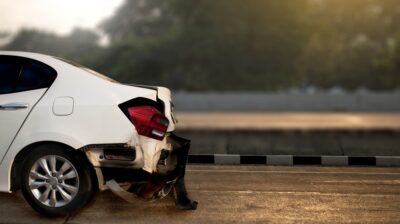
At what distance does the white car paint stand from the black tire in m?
0.12

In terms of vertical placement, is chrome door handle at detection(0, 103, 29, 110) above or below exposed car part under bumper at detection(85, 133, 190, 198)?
above

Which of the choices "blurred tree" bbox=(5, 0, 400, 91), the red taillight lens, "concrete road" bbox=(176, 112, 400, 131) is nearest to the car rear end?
the red taillight lens

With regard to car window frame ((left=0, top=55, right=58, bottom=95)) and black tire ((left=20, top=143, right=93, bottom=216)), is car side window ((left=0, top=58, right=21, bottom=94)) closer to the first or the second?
car window frame ((left=0, top=55, right=58, bottom=95))

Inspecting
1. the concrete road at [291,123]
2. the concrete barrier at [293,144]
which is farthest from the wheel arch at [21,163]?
the concrete road at [291,123]

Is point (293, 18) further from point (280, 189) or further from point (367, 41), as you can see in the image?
point (280, 189)

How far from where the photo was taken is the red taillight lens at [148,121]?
191 inches

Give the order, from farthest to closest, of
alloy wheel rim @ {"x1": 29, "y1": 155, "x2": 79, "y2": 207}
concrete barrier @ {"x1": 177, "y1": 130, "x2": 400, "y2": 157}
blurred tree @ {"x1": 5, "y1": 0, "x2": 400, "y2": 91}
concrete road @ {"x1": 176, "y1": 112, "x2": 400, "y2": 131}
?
blurred tree @ {"x1": 5, "y1": 0, "x2": 400, "y2": 91} → concrete road @ {"x1": 176, "y1": 112, "x2": 400, "y2": 131} → concrete barrier @ {"x1": 177, "y1": 130, "x2": 400, "y2": 157} → alloy wheel rim @ {"x1": 29, "y1": 155, "x2": 79, "y2": 207}

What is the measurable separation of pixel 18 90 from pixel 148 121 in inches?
53.2

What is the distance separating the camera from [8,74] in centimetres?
525

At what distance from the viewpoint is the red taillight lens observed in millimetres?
4848

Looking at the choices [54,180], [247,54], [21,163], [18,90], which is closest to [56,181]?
[54,180]

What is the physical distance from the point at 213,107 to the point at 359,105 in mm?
8336

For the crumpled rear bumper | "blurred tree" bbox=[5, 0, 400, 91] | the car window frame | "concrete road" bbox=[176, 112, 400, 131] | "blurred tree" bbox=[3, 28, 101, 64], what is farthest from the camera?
"blurred tree" bbox=[3, 28, 101, 64]

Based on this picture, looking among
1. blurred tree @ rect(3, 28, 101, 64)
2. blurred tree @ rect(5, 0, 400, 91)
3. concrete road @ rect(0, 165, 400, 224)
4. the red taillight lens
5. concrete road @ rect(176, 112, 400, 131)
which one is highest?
blurred tree @ rect(3, 28, 101, 64)
